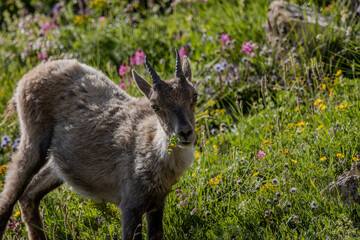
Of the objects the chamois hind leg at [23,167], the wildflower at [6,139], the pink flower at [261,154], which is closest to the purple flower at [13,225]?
the chamois hind leg at [23,167]

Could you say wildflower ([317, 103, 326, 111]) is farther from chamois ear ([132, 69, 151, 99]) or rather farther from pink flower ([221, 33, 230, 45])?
pink flower ([221, 33, 230, 45])

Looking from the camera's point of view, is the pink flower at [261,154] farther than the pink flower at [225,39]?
No

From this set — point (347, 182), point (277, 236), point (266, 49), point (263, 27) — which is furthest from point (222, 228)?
point (263, 27)

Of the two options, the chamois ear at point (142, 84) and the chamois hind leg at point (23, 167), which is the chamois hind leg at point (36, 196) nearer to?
the chamois hind leg at point (23, 167)

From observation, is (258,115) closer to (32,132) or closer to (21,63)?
(32,132)

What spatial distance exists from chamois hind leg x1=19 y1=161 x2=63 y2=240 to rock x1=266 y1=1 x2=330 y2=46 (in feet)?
11.3

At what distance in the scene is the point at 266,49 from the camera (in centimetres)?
741

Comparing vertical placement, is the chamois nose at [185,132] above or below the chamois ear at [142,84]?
below

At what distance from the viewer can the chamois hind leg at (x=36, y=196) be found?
5820 mm

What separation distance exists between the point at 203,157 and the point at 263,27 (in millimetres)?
2983

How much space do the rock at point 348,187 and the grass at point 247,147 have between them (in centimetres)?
8

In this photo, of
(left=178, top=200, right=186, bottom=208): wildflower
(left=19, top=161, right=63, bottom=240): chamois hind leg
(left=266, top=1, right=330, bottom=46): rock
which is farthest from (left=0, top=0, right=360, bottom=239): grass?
(left=266, top=1, right=330, bottom=46): rock

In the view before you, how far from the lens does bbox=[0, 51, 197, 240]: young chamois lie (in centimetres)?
469

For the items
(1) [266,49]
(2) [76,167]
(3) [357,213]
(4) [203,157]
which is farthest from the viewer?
(1) [266,49]
